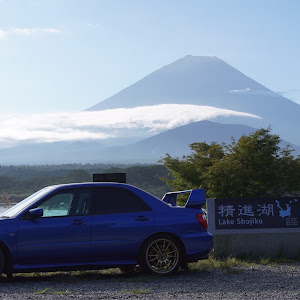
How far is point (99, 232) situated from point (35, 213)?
1.04m

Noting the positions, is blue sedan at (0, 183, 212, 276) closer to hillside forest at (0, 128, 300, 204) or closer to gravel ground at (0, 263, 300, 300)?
gravel ground at (0, 263, 300, 300)

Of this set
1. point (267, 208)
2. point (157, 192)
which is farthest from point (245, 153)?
point (157, 192)

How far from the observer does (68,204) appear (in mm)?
10312

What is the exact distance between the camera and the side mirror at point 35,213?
9859 mm

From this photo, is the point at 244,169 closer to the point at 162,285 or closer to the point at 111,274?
the point at 111,274

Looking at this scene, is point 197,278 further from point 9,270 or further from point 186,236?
point 9,270

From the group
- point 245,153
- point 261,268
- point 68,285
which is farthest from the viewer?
point 245,153

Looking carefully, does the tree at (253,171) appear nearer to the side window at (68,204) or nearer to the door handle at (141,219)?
the door handle at (141,219)

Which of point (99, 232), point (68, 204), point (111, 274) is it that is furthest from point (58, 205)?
point (111, 274)

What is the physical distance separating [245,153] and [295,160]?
10.0ft

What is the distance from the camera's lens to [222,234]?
47.1 feet

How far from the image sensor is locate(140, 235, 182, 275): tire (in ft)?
33.6

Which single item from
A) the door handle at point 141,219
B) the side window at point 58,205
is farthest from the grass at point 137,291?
the side window at point 58,205

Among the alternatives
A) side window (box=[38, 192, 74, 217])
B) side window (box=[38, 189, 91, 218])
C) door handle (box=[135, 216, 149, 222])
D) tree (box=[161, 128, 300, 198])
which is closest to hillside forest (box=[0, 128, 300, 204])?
tree (box=[161, 128, 300, 198])
